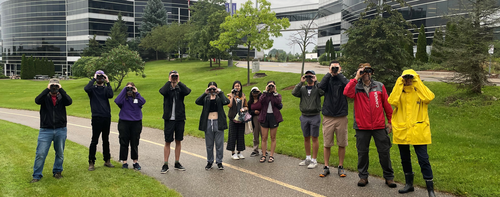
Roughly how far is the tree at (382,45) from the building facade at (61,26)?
7023 cm

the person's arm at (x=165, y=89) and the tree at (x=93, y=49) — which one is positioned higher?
the tree at (x=93, y=49)

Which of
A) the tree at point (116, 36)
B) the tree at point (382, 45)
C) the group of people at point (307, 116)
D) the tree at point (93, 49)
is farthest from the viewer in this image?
the tree at point (116, 36)

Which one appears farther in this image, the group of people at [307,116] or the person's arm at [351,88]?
the person's arm at [351,88]

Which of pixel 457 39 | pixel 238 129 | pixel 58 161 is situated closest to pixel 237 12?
pixel 457 39

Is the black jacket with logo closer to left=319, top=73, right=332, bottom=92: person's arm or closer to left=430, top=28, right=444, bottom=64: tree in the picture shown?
left=319, top=73, right=332, bottom=92: person's arm

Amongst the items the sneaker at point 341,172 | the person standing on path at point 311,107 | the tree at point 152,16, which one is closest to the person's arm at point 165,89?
the person standing on path at point 311,107

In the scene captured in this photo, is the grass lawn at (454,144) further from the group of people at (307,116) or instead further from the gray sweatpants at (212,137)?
the gray sweatpants at (212,137)

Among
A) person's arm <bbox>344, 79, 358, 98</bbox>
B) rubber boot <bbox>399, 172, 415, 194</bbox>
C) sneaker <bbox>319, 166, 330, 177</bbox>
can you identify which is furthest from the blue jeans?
rubber boot <bbox>399, 172, 415, 194</bbox>

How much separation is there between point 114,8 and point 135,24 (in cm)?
577

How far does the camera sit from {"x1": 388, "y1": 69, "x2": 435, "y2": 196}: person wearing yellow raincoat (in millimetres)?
5391

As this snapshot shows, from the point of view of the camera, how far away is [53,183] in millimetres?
6191

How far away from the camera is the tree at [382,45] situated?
52.2ft

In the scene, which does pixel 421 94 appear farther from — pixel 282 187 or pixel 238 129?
pixel 238 129

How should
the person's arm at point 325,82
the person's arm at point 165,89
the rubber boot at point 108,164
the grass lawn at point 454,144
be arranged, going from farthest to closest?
1. the rubber boot at point 108,164
2. the person's arm at point 165,89
3. the person's arm at point 325,82
4. the grass lawn at point 454,144
